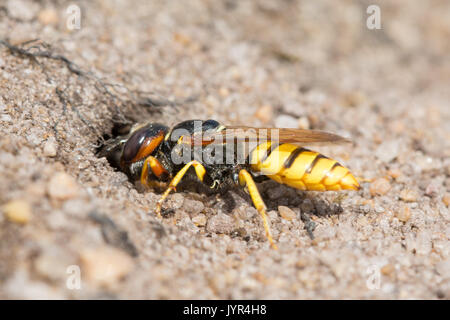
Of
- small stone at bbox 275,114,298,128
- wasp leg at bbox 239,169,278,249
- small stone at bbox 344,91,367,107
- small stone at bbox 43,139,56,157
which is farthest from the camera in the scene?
small stone at bbox 344,91,367,107

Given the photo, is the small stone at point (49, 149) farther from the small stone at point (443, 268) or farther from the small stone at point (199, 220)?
the small stone at point (443, 268)

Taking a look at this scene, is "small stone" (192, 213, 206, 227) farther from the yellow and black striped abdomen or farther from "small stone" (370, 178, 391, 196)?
"small stone" (370, 178, 391, 196)

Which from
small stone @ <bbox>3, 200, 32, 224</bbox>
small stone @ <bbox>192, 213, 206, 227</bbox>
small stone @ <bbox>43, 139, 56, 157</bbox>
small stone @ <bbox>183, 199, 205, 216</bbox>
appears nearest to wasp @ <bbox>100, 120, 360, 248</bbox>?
small stone @ <bbox>183, 199, 205, 216</bbox>

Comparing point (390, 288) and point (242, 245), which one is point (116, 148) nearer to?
point (242, 245)

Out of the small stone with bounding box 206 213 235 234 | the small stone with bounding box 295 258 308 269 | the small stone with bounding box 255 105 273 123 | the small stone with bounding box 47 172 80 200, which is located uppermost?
the small stone with bounding box 255 105 273 123

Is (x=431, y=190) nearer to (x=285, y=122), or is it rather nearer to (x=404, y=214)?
A: (x=404, y=214)

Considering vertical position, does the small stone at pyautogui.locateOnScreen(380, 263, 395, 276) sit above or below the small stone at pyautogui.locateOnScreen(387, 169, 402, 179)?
below

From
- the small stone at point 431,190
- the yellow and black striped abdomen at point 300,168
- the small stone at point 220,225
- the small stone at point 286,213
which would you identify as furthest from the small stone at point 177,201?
the small stone at point 431,190

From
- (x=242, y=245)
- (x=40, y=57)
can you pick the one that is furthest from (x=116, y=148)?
(x=242, y=245)

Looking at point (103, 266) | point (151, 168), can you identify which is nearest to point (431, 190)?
point (151, 168)
